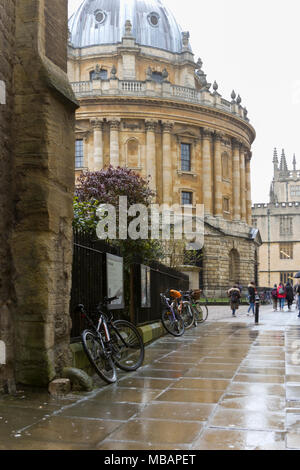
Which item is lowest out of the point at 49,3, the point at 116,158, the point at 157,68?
the point at 49,3

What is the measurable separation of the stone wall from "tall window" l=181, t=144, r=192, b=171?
43.4 metres

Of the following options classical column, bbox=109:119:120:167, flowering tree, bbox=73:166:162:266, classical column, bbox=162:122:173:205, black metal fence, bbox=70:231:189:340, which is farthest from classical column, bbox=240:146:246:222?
black metal fence, bbox=70:231:189:340

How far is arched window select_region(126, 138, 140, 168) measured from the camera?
4728 centimetres

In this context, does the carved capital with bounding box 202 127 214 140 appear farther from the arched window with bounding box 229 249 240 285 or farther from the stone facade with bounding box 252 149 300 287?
the stone facade with bounding box 252 149 300 287

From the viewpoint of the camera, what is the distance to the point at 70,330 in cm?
701

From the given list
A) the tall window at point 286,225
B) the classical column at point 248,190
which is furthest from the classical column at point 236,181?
the tall window at point 286,225

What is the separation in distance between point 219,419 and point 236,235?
153ft

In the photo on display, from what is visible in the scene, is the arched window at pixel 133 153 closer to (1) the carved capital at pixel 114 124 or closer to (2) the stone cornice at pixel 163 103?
(1) the carved capital at pixel 114 124

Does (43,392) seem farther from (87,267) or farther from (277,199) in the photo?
(277,199)

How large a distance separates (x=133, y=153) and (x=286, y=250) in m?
36.5

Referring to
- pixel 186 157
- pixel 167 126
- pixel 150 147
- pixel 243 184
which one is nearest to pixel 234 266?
pixel 243 184

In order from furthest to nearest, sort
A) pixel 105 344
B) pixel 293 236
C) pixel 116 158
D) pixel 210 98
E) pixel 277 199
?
pixel 277 199
pixel 293 236
pixel 210 98
pixel 116 158
pixel 105 344

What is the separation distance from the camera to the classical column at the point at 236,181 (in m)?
52.6

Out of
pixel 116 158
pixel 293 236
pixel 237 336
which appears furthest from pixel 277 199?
pixel 237 336
